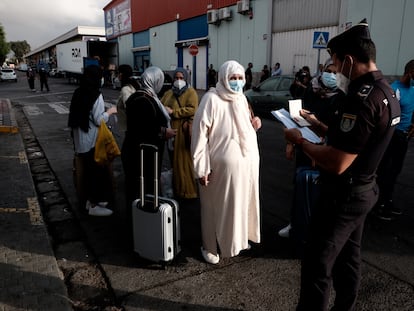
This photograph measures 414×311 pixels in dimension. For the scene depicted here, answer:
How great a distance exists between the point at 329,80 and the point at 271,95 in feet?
29.0

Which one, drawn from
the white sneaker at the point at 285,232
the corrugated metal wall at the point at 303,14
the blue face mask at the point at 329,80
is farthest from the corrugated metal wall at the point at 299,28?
the white sneaker at the point at 285,232

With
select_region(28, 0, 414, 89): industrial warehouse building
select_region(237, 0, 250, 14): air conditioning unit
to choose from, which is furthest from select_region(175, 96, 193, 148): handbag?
select_region(237, 0, 250, 14): air conditioning unit

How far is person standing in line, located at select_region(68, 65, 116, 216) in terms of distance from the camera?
13.5 ft

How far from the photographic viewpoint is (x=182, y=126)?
4.86 metres

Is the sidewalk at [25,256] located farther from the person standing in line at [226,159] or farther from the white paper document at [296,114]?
the white paper document at [296,114]

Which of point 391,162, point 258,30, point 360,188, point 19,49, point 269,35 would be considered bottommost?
point 391,162

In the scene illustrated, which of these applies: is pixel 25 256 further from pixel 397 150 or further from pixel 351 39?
pixel 397 150

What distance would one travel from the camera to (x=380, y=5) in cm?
1303

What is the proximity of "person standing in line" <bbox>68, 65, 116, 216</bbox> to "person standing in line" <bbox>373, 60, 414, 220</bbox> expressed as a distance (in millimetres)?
3348

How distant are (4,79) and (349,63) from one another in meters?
45.5

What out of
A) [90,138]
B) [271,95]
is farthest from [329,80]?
[271,95]

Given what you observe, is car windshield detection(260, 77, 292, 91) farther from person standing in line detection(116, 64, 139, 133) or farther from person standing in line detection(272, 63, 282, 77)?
person standing in line detection(116, 64, 139, 133)

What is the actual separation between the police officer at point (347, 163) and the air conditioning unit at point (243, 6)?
62.8 feet

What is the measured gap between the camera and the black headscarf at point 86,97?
4.07 metres
